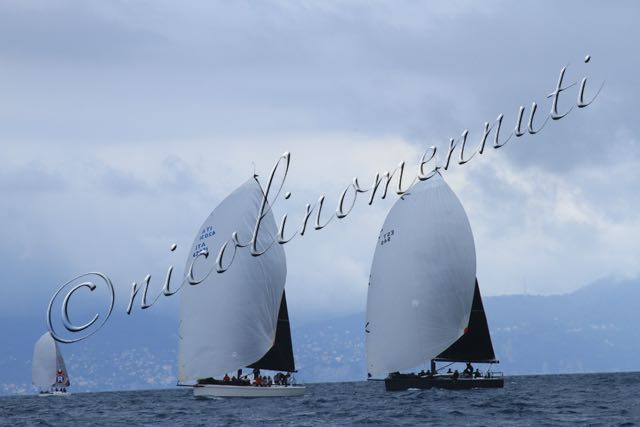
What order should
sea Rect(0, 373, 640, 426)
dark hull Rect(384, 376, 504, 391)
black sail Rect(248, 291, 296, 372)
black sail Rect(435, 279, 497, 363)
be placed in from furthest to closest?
black sail Rect(435, 279, 497, 363) → dark hull Rect(384, 376, 504, 391) → black sail Rect(248, 291, 296, 372) → sea Rect(0, 373, 640, 426)

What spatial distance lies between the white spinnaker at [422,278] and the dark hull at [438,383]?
1.35 meters

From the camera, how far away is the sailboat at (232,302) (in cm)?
7788

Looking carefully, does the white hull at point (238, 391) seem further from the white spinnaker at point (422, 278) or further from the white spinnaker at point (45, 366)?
the white spinnaker at point (45, 366)

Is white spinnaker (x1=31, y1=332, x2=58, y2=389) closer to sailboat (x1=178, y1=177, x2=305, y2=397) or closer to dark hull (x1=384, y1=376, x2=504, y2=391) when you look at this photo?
dark hull (x1=384, y1=376, x2=504, y2=391)

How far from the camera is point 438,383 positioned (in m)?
86.0

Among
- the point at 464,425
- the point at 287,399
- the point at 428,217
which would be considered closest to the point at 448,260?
the point at 428,217

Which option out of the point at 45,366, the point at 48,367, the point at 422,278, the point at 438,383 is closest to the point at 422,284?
the point at 422,278

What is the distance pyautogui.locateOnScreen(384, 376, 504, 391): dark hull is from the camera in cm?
8594

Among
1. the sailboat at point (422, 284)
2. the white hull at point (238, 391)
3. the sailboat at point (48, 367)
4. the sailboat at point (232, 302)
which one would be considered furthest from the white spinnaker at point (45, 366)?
the sailboat at point (232, 302)

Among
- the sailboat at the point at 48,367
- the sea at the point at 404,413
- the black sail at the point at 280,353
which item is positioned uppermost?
the sailboat at the point at 48,367

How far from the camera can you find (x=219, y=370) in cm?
7838

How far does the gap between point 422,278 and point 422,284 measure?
43 centimetres

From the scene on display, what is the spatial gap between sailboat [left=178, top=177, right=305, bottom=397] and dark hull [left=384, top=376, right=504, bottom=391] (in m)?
11.9

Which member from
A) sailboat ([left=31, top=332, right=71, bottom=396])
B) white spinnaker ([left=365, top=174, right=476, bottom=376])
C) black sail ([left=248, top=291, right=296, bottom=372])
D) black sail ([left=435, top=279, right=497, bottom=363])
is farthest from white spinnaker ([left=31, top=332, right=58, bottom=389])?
black sail ([left=435, top=279, right=497, bottom=363])
